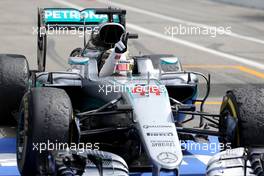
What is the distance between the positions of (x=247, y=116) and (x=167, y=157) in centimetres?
98

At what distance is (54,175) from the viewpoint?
6.43 metres

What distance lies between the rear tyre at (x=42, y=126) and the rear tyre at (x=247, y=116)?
1.52m

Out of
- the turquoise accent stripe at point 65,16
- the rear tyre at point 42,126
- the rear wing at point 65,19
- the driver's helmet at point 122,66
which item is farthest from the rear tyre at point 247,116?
the turquoise accent stripe at point 65,16

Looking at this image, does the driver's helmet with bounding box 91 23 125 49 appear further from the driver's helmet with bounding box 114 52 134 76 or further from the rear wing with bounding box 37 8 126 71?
the rear wing with bounding box 37 8 126 71

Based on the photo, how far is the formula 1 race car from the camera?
21.5 ft

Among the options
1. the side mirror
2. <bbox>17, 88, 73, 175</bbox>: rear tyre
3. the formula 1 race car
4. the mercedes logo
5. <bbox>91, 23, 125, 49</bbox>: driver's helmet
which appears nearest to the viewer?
the formula 1 race car

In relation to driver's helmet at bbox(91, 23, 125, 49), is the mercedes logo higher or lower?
lower

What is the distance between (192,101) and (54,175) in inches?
110

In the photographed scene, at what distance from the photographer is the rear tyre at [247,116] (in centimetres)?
722

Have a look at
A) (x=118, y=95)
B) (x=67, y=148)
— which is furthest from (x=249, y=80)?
(x=67, y=148)

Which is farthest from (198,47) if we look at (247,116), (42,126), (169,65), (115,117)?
(42,126)

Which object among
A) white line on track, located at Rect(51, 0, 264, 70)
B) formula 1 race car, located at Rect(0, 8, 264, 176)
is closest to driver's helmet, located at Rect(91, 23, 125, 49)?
formula 1 race car, located at Rect(0, 8, 264, 176)

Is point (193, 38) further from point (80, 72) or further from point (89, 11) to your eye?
point (80, 72)

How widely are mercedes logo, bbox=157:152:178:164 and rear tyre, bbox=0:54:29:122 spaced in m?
3.13
